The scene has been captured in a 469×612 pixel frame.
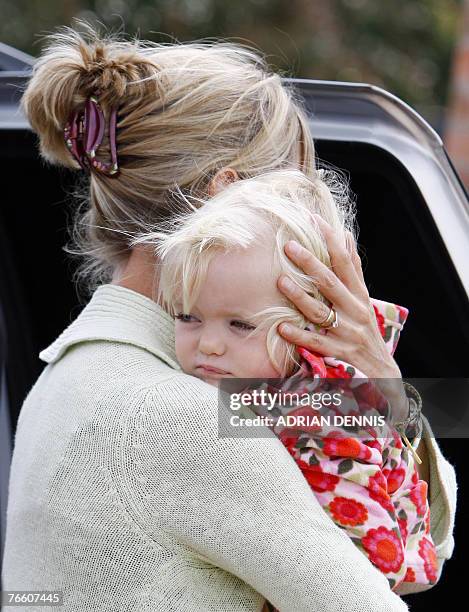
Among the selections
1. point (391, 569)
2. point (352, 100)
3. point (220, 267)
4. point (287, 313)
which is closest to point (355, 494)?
point (391, 569)

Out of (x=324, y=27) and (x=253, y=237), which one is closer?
(x=253, y=237)

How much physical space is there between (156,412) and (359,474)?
1.07 ft

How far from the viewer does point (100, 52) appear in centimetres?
170

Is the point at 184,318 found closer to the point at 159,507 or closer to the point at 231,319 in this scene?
the point at 231,319

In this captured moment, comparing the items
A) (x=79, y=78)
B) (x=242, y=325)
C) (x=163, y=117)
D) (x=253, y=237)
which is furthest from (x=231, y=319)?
(x=79, y=78)

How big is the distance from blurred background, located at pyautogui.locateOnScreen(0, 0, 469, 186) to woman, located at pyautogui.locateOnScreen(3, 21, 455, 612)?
43.4ft

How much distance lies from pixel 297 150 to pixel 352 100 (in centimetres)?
27

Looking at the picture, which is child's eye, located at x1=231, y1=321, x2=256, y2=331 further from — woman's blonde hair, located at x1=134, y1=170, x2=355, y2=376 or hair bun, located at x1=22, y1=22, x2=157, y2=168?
hair bun, located at x1=22, y1=22, x2=157, y2=168

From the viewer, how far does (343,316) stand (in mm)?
1585

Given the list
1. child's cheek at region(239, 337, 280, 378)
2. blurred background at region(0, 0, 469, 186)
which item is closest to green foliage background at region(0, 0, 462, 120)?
blurred background at region(0, 0, 469, 186)

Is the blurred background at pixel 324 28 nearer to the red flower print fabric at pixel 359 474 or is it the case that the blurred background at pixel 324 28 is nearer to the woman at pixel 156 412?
the woman at pixel 156 412

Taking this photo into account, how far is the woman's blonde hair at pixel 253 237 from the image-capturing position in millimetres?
1488

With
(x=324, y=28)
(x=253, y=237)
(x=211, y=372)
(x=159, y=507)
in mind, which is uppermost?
(x=253, y=237)

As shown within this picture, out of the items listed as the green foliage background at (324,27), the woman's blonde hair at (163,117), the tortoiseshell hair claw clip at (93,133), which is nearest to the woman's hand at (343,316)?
the woman's blonde hair at (163,117)
